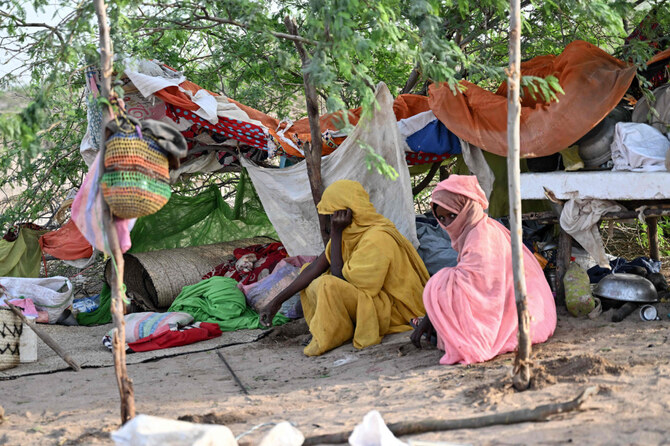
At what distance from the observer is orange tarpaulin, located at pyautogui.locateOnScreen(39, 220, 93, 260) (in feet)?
24.4

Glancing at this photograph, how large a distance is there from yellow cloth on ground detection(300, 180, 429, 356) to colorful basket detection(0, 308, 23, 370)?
2211 mm

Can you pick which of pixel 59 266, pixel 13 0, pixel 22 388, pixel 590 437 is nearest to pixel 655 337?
pixel 590 437

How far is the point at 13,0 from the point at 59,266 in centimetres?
541

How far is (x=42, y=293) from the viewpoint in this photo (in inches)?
275

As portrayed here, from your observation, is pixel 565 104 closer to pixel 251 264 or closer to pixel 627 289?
pixel 627 289

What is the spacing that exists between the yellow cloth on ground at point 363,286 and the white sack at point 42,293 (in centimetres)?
282

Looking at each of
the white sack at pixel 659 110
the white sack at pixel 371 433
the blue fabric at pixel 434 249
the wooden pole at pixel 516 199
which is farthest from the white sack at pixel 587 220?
the white sack at pixel 371 433

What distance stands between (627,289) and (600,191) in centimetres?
74

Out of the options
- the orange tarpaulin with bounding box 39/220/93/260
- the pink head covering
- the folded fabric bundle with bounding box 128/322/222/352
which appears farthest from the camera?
the orange tarpaulin with bounding box 39/220/93/260

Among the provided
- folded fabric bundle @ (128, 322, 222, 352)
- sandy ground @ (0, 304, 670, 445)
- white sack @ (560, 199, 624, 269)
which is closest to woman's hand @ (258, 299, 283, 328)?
sandy ground @ (0, 304, 670, 445)

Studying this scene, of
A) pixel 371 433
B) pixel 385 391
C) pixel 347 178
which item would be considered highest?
pixel 347 178

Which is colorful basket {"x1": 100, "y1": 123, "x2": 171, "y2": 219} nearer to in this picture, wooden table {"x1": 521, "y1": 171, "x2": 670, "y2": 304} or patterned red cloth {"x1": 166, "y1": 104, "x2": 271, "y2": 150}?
wooden table {"x1": 521, "y1": 171, "x2": 670, "y2": 304}

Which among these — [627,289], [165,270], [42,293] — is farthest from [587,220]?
[42,293]

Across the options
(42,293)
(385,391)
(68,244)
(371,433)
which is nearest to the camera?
(371,433)
